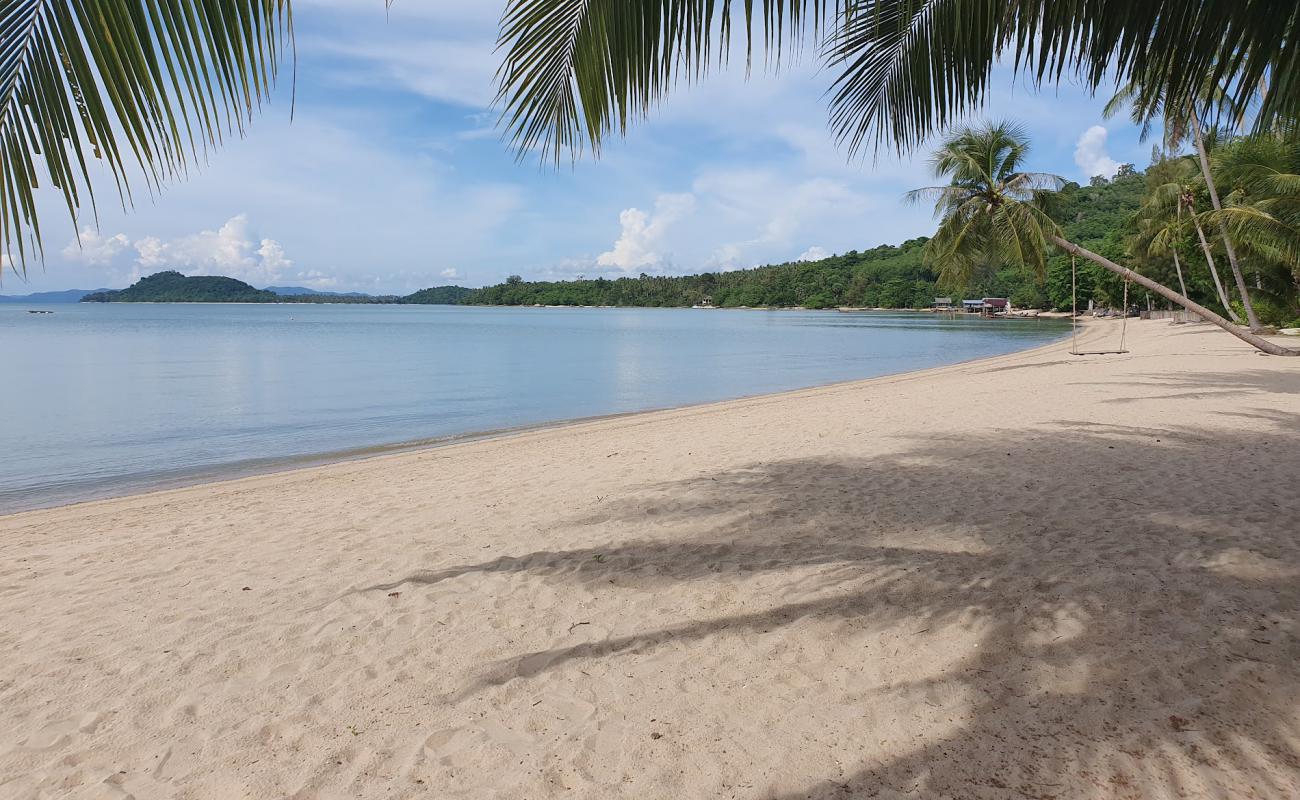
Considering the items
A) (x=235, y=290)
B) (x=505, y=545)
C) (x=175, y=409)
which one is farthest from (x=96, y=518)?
(x=235, y=290)

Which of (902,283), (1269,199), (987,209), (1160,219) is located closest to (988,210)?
(987,209)

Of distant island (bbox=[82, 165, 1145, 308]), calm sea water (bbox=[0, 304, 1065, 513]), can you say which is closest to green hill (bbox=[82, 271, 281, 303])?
distant island (bbox=[82, 165, 1145, 308])

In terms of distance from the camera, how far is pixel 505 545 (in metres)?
4.93

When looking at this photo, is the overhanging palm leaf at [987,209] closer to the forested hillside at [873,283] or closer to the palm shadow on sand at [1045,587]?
the forested hillside at [873,283]

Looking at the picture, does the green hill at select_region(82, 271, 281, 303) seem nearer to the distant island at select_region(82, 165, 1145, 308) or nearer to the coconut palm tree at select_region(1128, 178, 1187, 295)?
the distant island at select_region(82, 165, 1145, 308)

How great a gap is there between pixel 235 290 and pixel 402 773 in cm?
21529

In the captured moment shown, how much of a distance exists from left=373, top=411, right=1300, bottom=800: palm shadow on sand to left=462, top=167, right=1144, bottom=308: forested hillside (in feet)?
57.8

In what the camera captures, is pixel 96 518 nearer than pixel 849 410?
Yes

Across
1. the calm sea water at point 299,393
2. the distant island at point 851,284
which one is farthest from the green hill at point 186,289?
the calm sea water at point 299,393

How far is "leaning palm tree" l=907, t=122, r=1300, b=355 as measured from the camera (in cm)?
1970

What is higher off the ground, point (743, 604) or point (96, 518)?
point (743, 604)

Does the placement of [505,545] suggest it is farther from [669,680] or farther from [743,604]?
[669,680]

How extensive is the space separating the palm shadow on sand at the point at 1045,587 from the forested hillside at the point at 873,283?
1763 cm

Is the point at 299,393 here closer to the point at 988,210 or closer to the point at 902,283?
the point at 988,210
